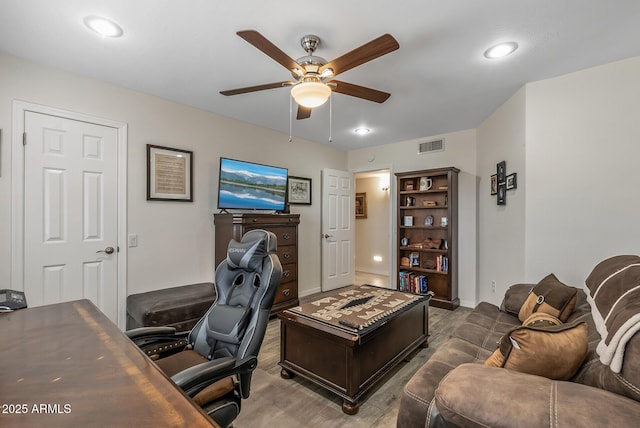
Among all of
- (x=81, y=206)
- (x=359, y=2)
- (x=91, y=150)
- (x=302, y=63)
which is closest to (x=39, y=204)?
(x=81, y=206)

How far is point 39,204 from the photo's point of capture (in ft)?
7.93

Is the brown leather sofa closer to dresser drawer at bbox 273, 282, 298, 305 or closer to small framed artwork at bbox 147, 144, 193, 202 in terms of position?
dresser drawer at bbox 273, 282, 298, 305

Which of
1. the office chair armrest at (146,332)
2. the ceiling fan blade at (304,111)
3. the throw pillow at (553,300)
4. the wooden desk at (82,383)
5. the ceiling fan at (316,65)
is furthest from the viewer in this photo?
the ceiling fan blade at (304,111)

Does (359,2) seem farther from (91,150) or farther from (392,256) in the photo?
(392,256)

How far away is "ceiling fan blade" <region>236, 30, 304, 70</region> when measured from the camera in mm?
1522

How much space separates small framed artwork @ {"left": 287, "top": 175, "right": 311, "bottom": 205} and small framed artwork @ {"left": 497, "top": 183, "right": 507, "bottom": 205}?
8.66ft

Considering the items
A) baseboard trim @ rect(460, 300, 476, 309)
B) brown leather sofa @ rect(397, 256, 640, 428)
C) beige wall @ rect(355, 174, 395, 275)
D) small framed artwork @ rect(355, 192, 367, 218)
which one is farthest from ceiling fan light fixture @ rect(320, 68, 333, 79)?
small framed artwork @ rect(355, 192, 367, 218)

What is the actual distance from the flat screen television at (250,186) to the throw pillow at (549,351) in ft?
10.1

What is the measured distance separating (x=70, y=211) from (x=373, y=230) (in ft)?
17.4

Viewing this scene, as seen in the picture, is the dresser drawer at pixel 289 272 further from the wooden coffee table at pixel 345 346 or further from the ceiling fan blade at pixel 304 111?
the ceiling fan blade at pixel 304 111

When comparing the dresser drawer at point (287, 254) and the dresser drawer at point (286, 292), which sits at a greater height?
the dresser drawer at point (287, 254)

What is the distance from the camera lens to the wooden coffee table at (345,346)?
1900mm

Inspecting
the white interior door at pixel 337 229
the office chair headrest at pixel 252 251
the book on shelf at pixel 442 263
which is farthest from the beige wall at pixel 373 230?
the office chair headrest at pixel 252 251

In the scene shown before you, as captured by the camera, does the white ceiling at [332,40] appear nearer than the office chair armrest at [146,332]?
No
